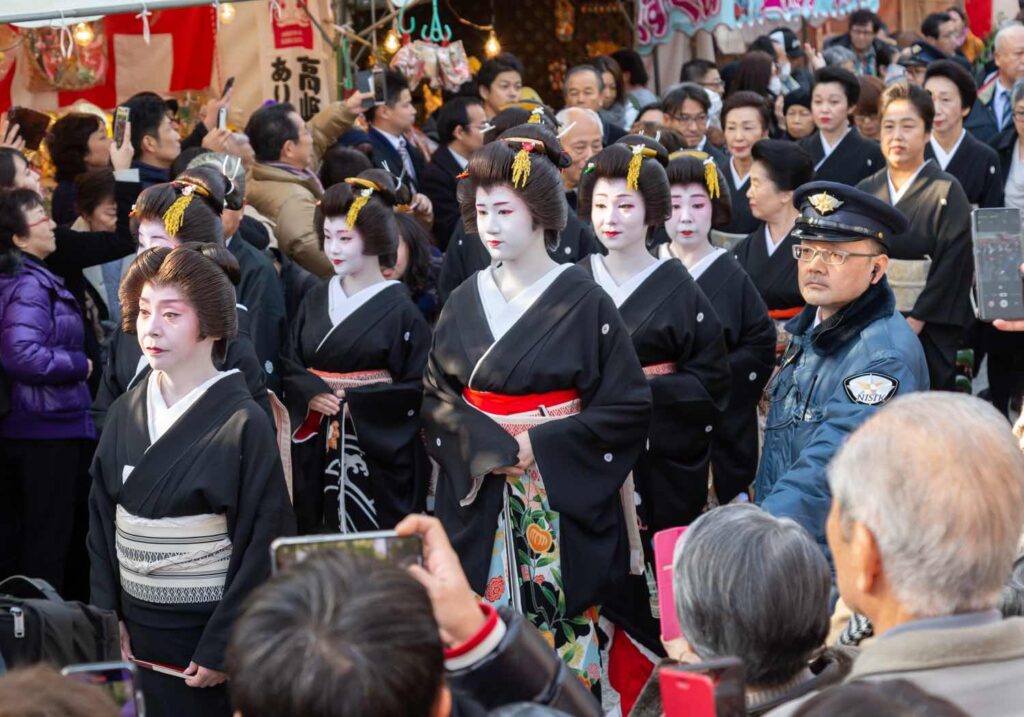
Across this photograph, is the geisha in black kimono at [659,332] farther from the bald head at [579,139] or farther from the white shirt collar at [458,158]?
the white shirt collar at [458,158]

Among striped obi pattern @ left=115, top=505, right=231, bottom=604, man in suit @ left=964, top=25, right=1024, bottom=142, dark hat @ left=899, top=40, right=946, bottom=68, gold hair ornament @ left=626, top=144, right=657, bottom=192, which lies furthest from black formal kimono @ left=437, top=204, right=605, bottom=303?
dark hat @ left=899, top=40, right=946, bottom=68

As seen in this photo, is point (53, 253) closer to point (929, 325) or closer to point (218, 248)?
point (218, 248)

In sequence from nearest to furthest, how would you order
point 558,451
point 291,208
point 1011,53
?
1. point 558,451
2. point 291,208
3. point 1011,53

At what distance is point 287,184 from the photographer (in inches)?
284

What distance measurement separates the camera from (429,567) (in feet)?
7.44

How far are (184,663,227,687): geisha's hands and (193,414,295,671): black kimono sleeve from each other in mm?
39

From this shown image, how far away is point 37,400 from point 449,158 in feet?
12.4

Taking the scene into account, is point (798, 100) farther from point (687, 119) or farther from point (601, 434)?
point (601, 434)

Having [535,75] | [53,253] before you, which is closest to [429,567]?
[53,253]

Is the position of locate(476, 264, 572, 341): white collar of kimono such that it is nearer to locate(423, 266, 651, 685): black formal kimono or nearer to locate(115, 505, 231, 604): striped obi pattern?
locate(423, 266, 651, 685): black formal kimono

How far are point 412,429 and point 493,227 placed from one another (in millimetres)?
1434

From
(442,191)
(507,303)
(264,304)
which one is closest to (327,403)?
(264,304)

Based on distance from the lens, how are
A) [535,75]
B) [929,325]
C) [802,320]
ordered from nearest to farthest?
[802,320]
[929,325]
[535,75]

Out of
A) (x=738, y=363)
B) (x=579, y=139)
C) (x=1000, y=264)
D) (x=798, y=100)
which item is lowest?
(x=738, y=363)
